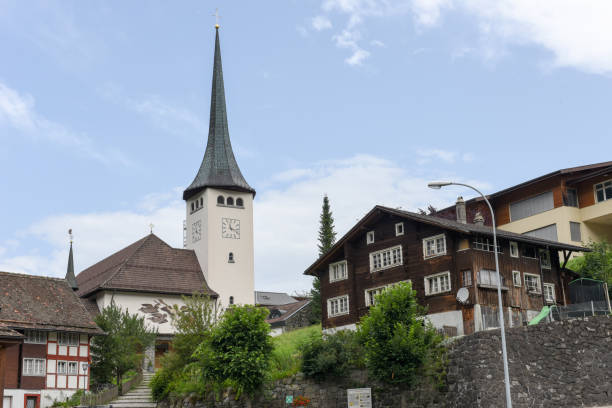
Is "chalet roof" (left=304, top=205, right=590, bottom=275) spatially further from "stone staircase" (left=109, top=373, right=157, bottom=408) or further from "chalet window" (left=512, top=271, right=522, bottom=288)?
"stone staircase" (left=109, top=373, right=157, bottom=408)

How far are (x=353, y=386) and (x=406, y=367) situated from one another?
4.46m

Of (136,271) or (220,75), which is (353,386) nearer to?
(136,271)

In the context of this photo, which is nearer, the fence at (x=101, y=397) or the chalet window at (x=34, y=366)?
the fence at (x=101, y=397)

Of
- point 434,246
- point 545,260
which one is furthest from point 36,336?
point 545,260

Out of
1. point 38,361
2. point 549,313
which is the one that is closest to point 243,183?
point 38,361

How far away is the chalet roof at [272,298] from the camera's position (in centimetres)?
10675

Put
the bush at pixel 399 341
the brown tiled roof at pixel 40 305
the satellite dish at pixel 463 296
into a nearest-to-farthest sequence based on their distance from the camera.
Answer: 1. the bush at pixel 399 341
2. the satellite dish at pixel 463 296
3. the brown tiled roof at pixel 40 305

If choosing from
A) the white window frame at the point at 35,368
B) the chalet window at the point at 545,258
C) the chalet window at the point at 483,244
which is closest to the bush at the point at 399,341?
the chalet window at the point at 483,244

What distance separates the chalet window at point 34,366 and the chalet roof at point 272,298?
189ft

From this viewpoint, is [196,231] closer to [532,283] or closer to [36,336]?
[36,336]

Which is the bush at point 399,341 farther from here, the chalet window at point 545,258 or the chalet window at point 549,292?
the chalet window at point 545,258

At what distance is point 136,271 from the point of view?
6750cm

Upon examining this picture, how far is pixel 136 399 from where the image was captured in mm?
48344

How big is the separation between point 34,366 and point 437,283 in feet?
79.8
